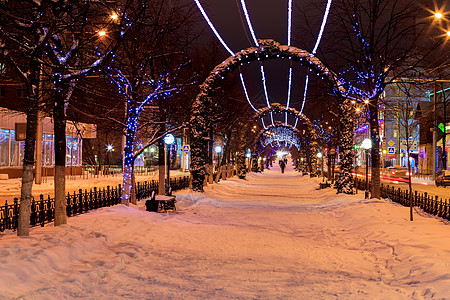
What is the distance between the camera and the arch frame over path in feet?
74.8

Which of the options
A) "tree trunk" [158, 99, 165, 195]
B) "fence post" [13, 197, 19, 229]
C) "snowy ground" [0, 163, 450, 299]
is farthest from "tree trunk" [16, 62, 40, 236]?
"tree trunk" [158, 99, 165, 195]

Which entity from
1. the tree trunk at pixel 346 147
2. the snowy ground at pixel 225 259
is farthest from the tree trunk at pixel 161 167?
the tree trunk at pixel 346 147

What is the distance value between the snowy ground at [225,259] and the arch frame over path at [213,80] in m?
9.99

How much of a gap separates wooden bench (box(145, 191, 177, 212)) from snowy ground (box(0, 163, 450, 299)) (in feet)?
4.62

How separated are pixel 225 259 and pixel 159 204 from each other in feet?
26.8

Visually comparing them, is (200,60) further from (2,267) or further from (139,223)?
(2,267)

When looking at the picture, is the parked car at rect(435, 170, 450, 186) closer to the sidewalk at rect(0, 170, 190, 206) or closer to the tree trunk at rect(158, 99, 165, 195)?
the tree trunk at rect(158, 99, 165, 195)

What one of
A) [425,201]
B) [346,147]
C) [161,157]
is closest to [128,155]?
[161,157]

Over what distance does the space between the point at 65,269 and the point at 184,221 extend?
6.60 meters

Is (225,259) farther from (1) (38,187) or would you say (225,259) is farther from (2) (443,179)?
(2) (443,179)

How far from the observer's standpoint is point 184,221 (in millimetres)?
13961

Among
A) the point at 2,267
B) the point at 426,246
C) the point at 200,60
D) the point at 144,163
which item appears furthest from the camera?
the point at 144,163

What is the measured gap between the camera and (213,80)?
2366 cm

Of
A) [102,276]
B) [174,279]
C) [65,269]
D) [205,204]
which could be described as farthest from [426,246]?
[205,204]
